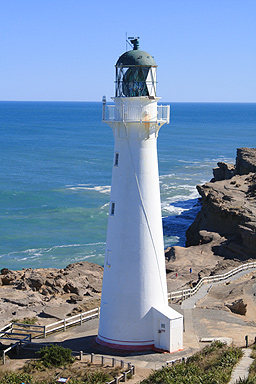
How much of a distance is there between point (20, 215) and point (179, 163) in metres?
46.1

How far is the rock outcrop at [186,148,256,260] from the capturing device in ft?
137

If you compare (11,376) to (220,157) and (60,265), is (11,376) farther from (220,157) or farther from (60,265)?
(220,157)

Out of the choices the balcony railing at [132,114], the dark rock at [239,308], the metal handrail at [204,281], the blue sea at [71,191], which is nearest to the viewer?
the balcony railing at [132,114]

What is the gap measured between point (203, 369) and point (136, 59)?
9391 millimetres

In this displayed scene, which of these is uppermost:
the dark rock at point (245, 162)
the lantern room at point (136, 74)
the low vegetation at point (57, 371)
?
the lantern room at point (136, 74)

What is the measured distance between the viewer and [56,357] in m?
18.2

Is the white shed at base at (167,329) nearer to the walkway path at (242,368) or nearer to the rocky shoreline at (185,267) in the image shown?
the walkway path at (242,368)

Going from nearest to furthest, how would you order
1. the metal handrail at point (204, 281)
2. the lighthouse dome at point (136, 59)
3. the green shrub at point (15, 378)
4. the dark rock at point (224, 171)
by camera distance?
the green shrub at point (15, 378), the lighthouse dome at point (136, 59), the metal handrail at point (204, 281), the dark rock at point (224, 171)

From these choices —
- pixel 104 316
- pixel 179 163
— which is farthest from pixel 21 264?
pixel 179 163

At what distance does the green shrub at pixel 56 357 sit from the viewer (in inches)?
715

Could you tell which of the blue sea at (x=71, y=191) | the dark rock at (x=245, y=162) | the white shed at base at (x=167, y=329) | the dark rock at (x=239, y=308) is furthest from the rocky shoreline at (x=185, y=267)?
the white shed at base at (x=167, y=329)

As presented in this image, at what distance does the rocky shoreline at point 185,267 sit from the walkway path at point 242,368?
916cm

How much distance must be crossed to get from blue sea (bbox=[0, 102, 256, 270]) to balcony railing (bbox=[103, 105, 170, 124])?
28234mm

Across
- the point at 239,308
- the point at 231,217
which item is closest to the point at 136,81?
the point at 239,308
